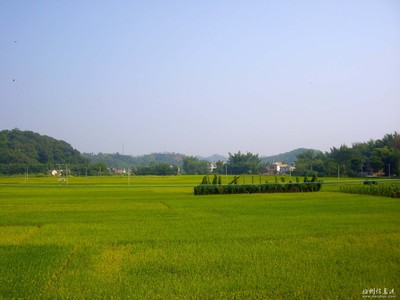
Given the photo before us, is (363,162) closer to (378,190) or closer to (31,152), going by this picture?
(378,190)

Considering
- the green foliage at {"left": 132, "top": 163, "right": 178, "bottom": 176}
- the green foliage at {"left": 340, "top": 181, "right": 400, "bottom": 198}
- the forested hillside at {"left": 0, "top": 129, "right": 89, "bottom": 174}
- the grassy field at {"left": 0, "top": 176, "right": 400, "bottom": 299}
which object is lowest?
the grassy field at {"left": 0, "top": 176, "right": 400, "bottom": 299}

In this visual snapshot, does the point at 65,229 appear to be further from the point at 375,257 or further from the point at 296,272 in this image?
the point at 375,257

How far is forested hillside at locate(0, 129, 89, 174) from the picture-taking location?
8512 centimetres

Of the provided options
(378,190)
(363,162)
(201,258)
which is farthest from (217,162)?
(201,258)

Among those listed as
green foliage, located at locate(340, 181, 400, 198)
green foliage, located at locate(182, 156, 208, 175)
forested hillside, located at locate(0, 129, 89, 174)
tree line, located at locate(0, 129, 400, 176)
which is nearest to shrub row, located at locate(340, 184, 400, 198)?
green foliage, located at locate(340, 181, 400, 198)

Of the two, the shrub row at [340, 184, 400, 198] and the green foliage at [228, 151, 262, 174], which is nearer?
the shrub row at [340, 184, 400, 198]

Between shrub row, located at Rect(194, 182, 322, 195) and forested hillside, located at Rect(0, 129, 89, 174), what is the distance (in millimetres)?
56915

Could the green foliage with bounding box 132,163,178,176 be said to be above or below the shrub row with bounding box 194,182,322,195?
above

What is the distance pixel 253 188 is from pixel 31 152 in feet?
250

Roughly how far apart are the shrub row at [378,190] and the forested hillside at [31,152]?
6447 cm

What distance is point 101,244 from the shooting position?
10703mm

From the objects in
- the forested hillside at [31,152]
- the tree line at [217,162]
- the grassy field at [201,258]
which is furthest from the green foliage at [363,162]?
the forested hillside at [31,152]

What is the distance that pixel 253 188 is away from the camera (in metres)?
33.8

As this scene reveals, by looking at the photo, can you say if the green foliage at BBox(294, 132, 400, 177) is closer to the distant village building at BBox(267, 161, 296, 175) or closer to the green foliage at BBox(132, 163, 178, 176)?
the distant village building at BBox(267, 161, 296, 175)
